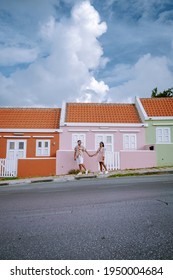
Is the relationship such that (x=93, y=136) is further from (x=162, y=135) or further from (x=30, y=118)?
(x=30, y=118)

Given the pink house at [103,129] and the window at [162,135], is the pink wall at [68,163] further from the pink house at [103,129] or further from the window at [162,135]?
the window at [162,135]

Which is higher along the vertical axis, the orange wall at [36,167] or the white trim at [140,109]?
the white trim at [140,109]

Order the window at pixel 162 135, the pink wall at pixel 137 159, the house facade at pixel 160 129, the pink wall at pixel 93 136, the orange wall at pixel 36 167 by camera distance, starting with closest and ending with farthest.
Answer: the pink wall at pixel 137 159, the orange wall at pixel 36 167, the house facade at pixel 160 129, the pink wall at pixel 93 136, the window at pixel 162 135

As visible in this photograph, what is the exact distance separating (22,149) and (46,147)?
7.41 ft

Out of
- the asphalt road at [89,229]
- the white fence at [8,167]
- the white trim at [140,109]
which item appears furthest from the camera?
the white trim at [140,109]

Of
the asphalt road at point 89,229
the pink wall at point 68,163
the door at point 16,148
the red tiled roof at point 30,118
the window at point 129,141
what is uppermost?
the red tiled roof at point 30,118

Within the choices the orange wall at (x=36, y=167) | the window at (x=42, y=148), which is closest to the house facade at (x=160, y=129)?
the orange wall at (x=36, y=167)

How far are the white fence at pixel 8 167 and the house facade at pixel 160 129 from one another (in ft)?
38.0

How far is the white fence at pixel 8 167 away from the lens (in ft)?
54.1

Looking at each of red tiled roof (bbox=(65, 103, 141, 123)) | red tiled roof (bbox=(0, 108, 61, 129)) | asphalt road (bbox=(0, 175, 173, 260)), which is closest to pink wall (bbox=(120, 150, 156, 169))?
red tiled roof (bbox=(65, 103, 141, 123))

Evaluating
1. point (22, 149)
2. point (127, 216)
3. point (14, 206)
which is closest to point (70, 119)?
point (22, 149)

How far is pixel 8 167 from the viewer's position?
656 inches

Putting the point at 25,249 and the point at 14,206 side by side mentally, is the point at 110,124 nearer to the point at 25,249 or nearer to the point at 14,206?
the point at 14,206

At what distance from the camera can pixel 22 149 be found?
20.6m
